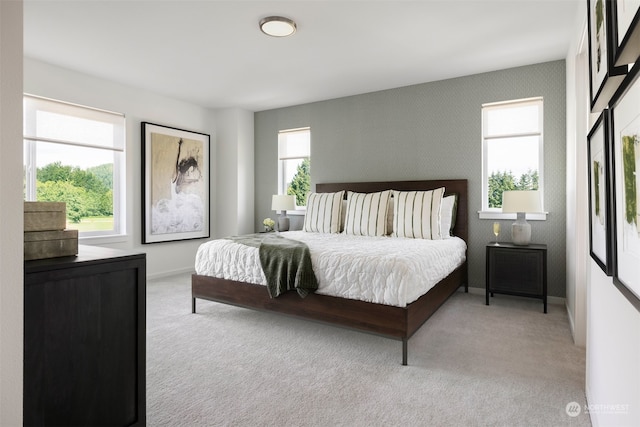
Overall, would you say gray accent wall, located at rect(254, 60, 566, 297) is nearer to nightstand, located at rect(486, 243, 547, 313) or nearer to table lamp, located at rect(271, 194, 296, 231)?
table lamp, located at rect(271, 194, 296, 231)

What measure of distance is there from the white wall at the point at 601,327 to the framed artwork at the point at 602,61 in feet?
2.33

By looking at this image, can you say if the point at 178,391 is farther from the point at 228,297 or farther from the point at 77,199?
the point at 77,199

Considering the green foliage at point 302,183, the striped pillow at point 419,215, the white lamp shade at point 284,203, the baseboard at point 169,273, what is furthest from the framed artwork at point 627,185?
the baseboard at point 169,273

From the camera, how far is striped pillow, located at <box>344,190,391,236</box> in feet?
14.0

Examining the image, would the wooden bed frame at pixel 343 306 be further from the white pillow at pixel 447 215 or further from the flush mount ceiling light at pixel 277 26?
the flush mount ceiling light at pixel 277 26

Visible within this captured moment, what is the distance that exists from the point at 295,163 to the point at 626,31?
5.12 meters

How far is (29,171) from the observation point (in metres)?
3.83

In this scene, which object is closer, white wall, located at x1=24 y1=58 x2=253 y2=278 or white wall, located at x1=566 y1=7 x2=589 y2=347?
white wall, located at x1=566 y1=7 x2=589 y2=347

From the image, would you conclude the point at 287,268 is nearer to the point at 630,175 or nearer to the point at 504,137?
the point at 630,175

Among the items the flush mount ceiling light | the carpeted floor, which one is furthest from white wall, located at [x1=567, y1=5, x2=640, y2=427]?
the flush mount ceiling light

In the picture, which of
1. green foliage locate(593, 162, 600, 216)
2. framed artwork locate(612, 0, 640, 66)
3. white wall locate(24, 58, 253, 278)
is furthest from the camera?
white wall locate(24, 58, 253, 278)

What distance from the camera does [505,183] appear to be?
425 centimetres

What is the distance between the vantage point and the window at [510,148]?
13.4 ft

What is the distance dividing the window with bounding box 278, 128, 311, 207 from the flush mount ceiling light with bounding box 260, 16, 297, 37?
2501 millimetres
